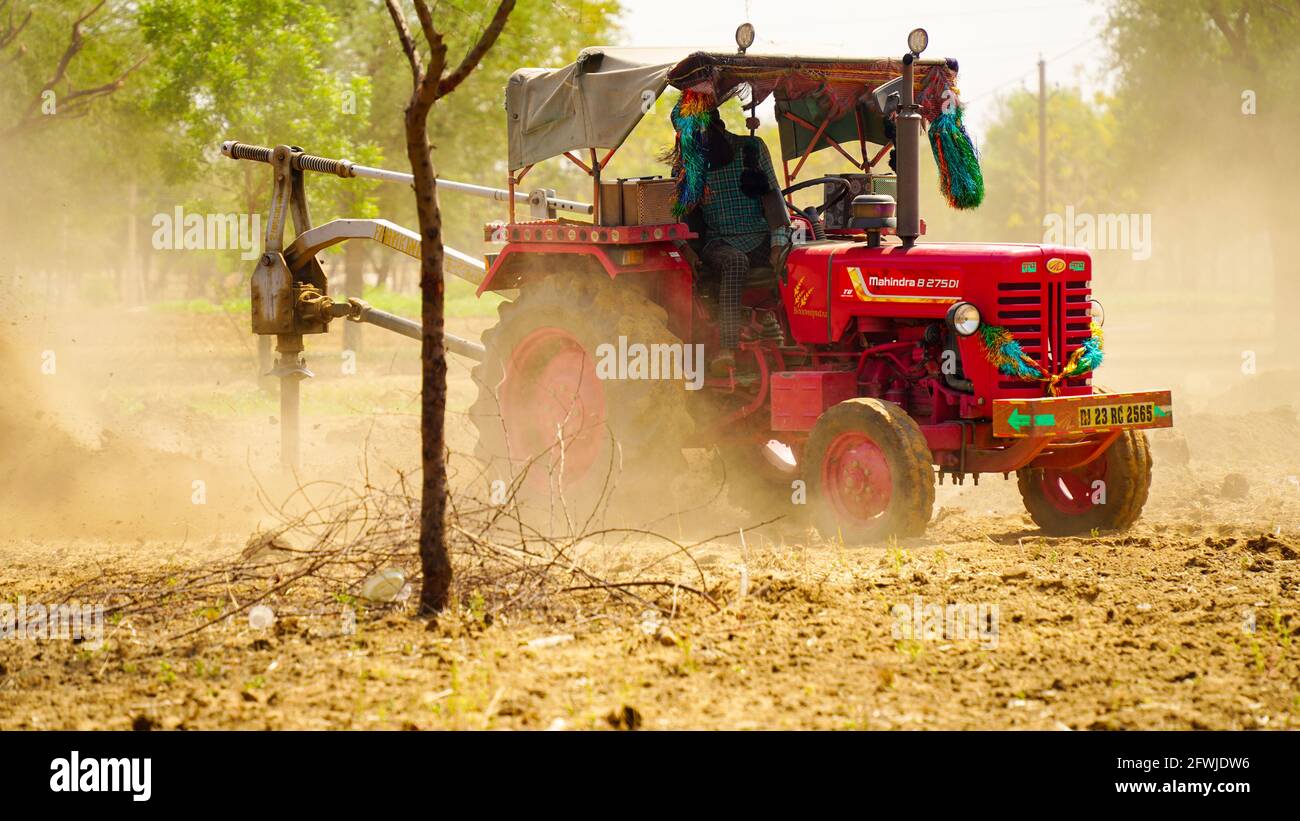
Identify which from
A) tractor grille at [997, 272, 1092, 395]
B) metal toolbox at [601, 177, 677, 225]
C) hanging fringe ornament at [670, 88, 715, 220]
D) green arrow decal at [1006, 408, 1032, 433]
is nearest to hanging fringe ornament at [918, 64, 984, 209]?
tractor grille at [997, 272, 1092, 395]

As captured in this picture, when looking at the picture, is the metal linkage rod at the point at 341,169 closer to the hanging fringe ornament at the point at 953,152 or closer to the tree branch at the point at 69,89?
the hanging fringe ornament at the point at 953,152

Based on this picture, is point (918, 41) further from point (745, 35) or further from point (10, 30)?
point (10, 30)

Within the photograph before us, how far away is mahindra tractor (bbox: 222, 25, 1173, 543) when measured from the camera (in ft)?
28.0

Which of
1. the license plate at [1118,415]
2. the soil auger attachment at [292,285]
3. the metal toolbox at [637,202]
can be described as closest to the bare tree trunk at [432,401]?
the metal toolbox at [637,202]

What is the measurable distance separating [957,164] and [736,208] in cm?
147

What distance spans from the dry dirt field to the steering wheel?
2.23 metres

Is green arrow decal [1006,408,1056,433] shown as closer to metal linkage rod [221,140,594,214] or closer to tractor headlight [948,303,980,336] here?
tractor headlight [948,303,980,336]

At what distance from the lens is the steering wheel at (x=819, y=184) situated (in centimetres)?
991

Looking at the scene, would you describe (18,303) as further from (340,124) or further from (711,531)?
(711,531)

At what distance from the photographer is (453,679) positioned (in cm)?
536

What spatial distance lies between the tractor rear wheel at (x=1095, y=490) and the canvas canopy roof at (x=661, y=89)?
267cm

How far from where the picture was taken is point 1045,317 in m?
8.55
